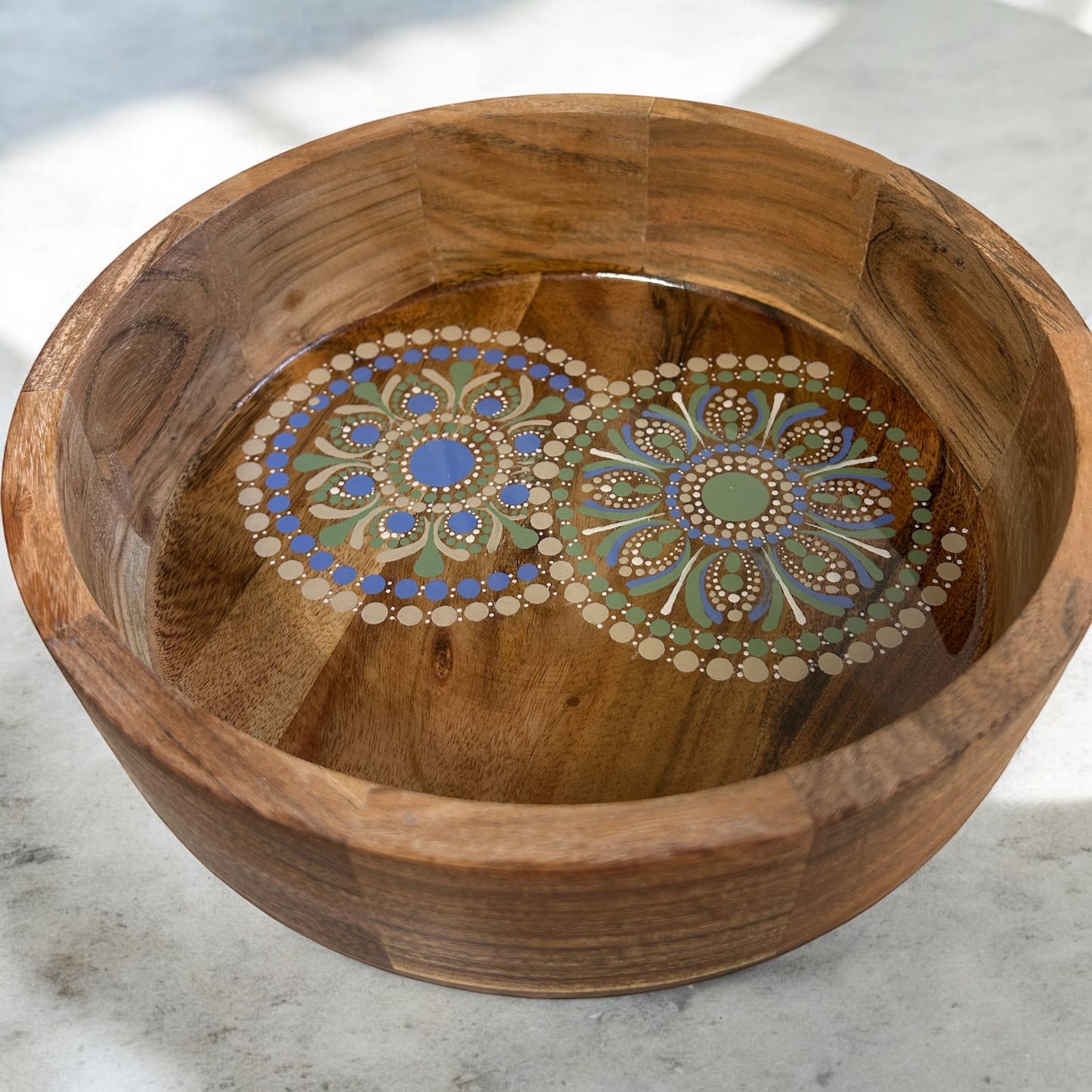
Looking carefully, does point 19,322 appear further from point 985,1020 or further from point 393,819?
point 985,1020

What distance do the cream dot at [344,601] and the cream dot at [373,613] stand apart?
13 mm

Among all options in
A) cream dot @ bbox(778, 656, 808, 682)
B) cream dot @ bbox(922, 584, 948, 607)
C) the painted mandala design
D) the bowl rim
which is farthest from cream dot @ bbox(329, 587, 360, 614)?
cream dot @ bbox(922, 584, 948, 607)

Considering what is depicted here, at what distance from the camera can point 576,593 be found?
1.32 m

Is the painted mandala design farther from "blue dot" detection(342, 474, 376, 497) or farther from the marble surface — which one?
the marble surface

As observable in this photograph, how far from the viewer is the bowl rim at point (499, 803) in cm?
92

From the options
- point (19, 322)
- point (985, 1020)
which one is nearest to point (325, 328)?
A: point (19, 322)

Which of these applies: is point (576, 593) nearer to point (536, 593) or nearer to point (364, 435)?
point (536, 593)

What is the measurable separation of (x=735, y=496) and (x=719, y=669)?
0.22 m

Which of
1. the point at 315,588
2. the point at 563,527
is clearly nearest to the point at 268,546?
the point at 315,588

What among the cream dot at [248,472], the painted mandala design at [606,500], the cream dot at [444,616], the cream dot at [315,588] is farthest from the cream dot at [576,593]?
the cream dot at [248,472]

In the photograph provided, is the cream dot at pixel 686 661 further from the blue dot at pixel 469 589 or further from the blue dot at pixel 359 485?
the blue dot at pixel 359 485

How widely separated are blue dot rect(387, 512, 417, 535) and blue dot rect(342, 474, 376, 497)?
0.04m

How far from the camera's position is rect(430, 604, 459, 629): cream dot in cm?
130

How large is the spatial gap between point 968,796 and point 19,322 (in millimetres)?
1363
